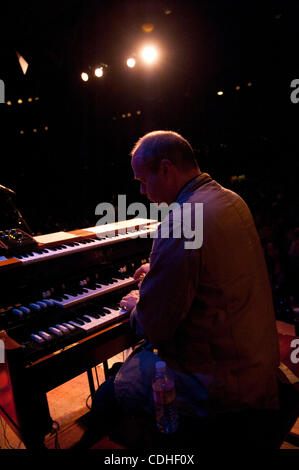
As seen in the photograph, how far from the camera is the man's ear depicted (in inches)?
65.0

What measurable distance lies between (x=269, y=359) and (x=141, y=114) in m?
14.4

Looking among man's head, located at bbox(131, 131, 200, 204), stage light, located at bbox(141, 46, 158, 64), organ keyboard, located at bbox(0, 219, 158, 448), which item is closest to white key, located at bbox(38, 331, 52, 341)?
organ keyboard, located at bbox(0, 219, 158, 448)

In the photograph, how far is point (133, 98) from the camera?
13.3 meters

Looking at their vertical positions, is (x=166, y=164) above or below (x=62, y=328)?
above

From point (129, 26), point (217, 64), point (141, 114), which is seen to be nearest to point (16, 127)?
point (141, 114)

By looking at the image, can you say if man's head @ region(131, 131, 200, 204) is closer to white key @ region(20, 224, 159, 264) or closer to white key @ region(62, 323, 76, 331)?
white key @ region(20, 224, 159, 264)

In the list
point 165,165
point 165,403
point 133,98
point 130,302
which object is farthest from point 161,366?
point 133,98

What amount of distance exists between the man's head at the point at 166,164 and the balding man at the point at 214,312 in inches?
3.3

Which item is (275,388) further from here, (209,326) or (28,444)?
(28,444)

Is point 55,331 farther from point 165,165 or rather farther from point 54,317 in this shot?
point 165,165

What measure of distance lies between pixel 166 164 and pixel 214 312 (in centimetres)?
82

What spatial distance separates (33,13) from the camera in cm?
398

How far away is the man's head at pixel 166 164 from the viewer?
1656 mm

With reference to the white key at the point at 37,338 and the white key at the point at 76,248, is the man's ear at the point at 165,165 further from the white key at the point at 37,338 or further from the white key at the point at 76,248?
the white key at the point at 37,338
